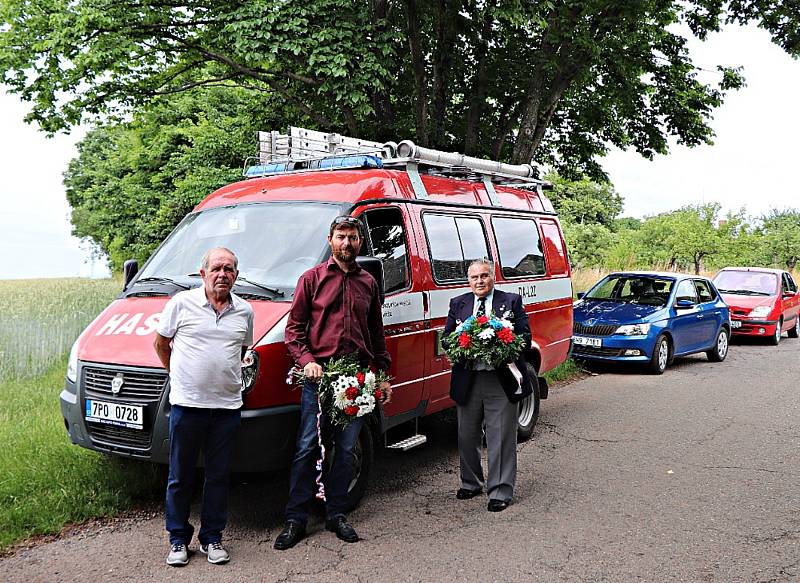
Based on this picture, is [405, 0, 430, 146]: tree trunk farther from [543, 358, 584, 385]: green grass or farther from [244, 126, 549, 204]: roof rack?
[244, 126, 549, 204]: roof rack

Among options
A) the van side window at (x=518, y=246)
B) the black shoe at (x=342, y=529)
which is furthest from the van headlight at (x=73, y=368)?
the van side window at (x=518, y=246)

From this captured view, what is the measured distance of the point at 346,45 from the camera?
13.5 metres

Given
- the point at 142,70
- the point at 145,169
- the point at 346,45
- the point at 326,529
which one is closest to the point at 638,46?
the point at 346,45

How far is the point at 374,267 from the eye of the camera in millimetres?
5543

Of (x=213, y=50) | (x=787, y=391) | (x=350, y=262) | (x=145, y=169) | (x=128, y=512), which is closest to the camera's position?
(x=350, y=262)

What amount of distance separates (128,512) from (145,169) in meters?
34.8

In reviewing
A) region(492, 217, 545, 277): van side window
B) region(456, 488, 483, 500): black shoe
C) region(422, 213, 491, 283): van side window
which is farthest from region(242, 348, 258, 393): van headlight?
region(492, 217, 545, 277): van side window

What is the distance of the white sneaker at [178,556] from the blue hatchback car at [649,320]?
9.39m

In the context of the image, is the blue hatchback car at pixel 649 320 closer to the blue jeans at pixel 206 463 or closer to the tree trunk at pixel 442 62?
the tree trunk at pixel 442 62

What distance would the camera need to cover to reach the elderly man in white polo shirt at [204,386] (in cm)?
467

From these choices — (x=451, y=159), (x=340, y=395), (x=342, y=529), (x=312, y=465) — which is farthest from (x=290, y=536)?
(x=451, y=159)

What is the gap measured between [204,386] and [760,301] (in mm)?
16775

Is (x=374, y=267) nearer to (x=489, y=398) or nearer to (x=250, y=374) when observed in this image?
(x=250, y=374)

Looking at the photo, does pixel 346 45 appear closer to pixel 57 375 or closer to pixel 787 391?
pixel 57 375
